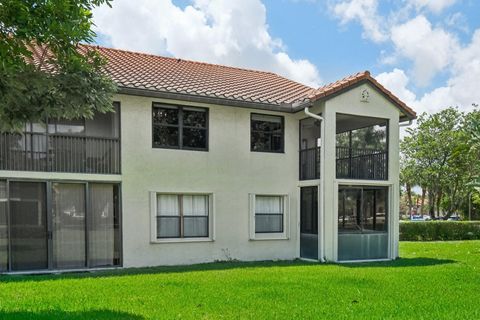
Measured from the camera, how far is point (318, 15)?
13.8m

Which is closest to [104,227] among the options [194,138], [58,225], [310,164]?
[58,225]

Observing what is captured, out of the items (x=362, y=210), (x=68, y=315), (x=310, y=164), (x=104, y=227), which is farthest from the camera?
(x=362, y=210)

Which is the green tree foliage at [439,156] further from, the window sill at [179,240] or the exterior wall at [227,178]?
the window sill at [179,240]

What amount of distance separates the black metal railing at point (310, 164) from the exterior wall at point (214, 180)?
254 mm

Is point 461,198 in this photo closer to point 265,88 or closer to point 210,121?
point 265,88

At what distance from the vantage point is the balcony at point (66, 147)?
1240cm

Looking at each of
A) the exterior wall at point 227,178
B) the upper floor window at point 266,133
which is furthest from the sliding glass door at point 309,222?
the upper floor window at point 266,133

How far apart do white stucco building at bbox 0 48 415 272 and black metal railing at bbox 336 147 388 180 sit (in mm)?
38

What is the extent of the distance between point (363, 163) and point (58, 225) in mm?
10203

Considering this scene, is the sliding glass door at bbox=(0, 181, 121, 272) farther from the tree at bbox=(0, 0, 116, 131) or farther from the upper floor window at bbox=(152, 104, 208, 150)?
the tree at bbox=(0, 0, 116, 131)

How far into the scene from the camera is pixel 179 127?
14.7m

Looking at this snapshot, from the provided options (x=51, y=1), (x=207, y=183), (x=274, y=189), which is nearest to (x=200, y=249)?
(x=207, y=183)

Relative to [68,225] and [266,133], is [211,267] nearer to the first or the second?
[68,225]

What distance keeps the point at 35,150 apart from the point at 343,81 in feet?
32.6
